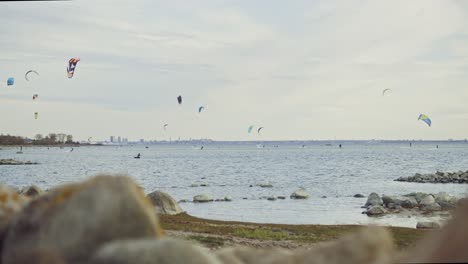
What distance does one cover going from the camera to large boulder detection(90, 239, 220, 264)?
17.3 feet

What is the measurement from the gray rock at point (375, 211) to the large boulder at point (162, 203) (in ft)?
37.4

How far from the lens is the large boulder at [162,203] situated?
3106cm

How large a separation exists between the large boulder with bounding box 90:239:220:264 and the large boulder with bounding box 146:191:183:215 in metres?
25.7

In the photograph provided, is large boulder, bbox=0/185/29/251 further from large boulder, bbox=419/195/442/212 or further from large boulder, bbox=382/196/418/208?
large boulder, bbox=382/196/418/208

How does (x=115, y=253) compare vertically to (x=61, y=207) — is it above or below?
below

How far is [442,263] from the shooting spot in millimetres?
5477

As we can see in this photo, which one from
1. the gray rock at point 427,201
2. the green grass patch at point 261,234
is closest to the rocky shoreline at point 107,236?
the green grass patch at point 261,234

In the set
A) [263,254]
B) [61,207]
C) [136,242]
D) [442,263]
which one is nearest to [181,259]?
[136,242]

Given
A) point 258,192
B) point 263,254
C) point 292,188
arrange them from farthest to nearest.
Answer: point 292,188 < point 258,192 < point 263,254

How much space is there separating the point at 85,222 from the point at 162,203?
26.4m

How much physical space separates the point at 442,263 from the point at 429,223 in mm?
23489

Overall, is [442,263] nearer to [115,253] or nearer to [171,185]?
[115,253]

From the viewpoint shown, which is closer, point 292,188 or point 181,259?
point 181,259

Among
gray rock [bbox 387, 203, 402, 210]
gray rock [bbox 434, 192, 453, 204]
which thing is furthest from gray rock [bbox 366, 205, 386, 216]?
gray rock [bbox 434, 192, 453, 204]
